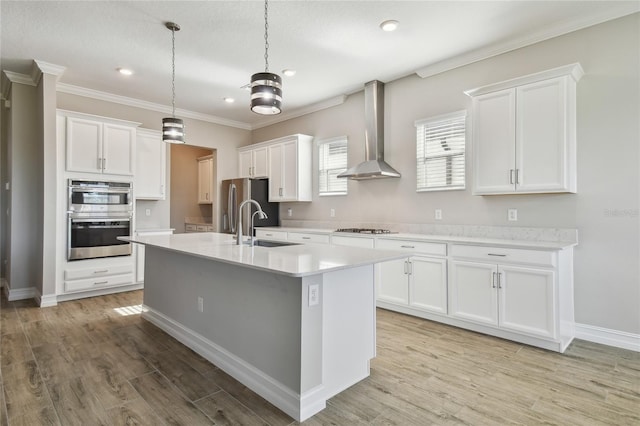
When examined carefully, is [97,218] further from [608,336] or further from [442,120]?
[608,336]

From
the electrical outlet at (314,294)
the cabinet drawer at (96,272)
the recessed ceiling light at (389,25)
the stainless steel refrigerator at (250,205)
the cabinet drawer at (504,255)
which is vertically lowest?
the cabinet drawer at (96,272)

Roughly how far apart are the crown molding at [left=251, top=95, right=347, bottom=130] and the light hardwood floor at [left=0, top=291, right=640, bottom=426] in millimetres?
3520

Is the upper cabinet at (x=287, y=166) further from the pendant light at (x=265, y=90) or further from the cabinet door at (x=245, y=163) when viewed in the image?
the pendant light at (x=265, y=90)

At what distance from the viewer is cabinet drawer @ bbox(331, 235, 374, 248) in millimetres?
4235

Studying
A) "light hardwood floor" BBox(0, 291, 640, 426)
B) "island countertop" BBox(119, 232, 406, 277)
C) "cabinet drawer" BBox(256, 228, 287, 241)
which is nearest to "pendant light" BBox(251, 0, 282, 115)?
"island countertop" BBox(119, 232, 406, 277)

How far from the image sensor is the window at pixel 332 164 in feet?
17.6

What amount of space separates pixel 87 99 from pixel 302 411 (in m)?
5.32

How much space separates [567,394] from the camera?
2254 millimetres

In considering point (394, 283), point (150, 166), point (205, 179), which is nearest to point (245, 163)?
point (205, 179)

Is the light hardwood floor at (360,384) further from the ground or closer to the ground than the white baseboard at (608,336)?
closer to the ground

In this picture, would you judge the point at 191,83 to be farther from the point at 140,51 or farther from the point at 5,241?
the point at 5,241

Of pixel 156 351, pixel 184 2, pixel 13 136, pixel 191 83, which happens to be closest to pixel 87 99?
pixel 13 136

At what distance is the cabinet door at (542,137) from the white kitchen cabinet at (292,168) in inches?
127

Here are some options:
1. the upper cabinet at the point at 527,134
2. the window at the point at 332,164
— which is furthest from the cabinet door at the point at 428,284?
the window at the point at 332,164
